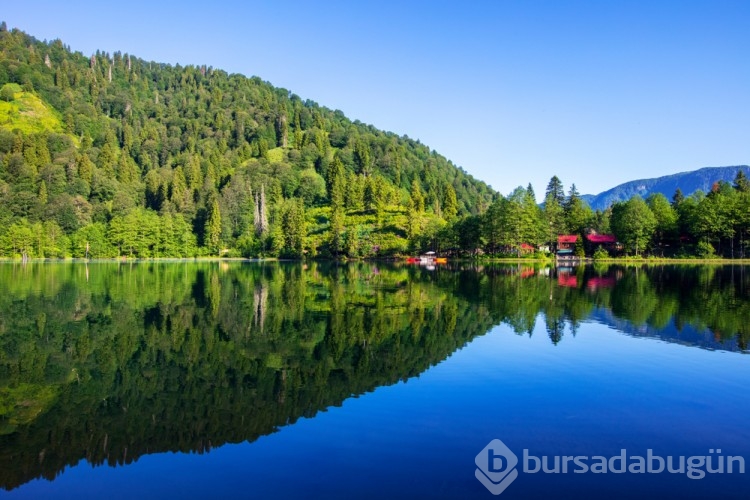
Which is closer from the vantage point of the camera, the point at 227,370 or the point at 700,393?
the point at 700,393

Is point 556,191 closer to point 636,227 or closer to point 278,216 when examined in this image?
point 636,227

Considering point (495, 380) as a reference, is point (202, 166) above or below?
above

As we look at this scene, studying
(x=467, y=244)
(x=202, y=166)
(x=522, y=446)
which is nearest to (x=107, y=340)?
(x=522, y=446)

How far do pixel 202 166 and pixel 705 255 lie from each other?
161135 mm

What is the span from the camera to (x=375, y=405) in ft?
51.9

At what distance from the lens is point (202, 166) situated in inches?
7515

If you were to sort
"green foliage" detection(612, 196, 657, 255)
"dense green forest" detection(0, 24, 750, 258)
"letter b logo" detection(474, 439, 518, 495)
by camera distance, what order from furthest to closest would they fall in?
"dense green forest" detection(0, 24, 750, 258) < "green foliage" detection(612, 196, 657, 255) < "letter b logo" detection(474, 439, 518, 495)

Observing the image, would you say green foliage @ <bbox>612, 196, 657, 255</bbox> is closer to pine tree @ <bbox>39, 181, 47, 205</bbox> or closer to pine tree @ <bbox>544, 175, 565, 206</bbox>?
pine tree @ <bbox>544, 175, 565, 206</bbox>

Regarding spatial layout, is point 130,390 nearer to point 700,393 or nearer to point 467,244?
point 700,393

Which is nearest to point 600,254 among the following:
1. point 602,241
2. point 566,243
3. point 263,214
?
point 602,241

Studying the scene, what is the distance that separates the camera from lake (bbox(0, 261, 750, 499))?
11125 mm

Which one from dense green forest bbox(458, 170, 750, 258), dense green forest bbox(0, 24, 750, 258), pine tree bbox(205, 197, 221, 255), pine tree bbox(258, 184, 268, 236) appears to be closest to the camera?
dense green forest bbox(458, 170, 750, 258)

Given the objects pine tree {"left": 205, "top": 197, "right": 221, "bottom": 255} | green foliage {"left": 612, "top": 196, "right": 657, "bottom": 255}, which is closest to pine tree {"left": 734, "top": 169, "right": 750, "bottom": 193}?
green foliage {"left": 612, "top": 196, "right": 657, "bottom": 255}

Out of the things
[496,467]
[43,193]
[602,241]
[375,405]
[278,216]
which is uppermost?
[43,193]
